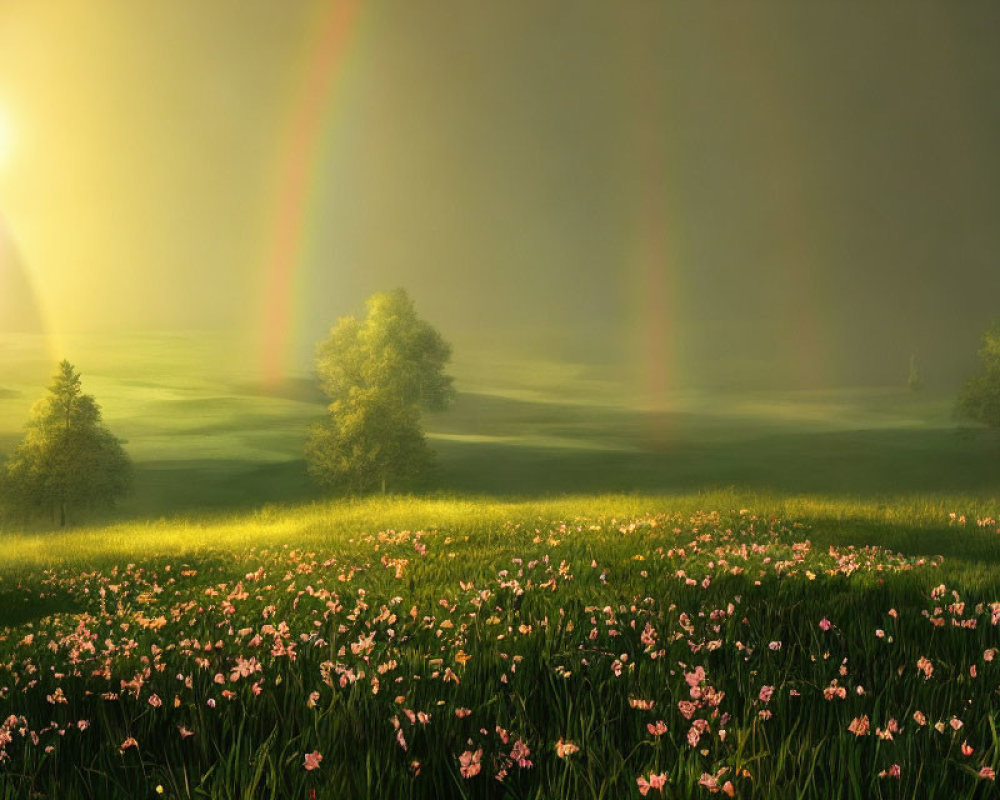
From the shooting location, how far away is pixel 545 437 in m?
72.7

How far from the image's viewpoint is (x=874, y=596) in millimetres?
6480

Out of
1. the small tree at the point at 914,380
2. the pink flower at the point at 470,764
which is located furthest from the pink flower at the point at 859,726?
the small tree at the point at 914,380

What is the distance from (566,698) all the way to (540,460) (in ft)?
176

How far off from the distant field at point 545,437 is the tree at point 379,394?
3.03 m

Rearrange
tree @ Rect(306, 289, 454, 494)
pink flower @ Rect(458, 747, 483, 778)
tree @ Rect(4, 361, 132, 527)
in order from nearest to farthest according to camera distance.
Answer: pink flower @ Rect(458, 747, 483, 778) < tree @ Rect(4, 361, 132, 527) < tree @ Rect(306, 289, 454, 494)

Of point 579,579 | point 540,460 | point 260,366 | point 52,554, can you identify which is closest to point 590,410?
point 540,460

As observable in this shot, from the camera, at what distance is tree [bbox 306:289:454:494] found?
112 ft

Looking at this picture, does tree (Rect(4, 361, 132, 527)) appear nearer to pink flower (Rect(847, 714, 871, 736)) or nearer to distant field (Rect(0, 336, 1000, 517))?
distant field (Rect(0, 336, 1000, 517))

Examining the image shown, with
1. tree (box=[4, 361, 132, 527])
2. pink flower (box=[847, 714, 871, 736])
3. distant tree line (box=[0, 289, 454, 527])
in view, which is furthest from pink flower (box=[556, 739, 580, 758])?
tree (box=[4, 361, 132, 527])

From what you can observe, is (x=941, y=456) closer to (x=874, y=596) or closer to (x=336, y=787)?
(x=874, y=596)

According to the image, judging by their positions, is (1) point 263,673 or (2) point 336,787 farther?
(1) point 263,673

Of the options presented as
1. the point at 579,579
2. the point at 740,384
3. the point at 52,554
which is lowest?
the point at 52,554

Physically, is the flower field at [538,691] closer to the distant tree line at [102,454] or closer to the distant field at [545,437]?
the distant field at [545,437]

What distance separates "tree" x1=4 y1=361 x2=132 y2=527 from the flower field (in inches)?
1152
